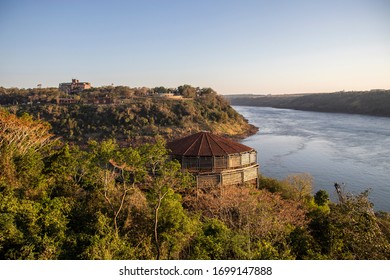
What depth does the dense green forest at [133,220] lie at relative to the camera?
346 inches

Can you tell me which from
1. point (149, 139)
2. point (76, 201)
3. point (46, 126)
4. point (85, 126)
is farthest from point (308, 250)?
point (85, 126)

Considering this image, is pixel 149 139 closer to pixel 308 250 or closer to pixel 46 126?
pixel 46 126

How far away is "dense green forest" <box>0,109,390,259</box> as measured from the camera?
880cm

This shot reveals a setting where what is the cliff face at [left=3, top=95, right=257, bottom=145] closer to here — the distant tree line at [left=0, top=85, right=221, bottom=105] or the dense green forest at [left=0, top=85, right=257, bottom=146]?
the dense green forest at [left=0, top=85, right=257, bottom=146]

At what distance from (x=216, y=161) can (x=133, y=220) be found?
7.55 metres

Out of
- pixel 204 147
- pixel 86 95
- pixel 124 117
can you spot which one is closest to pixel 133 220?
pixel 204 147

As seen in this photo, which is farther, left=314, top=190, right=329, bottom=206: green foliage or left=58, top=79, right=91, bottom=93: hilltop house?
left=58, top=79, right=91, bottom=93: hilltop house

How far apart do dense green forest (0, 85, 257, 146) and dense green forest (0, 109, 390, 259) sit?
103 ft

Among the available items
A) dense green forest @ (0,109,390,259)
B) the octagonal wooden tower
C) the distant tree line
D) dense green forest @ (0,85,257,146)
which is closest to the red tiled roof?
the octagonal wooden tower

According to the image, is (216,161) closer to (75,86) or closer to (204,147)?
(204,147)

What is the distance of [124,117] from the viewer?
2025 inches

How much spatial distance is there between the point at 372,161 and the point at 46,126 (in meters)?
30.7

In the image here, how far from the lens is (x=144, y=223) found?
10688 millimetres

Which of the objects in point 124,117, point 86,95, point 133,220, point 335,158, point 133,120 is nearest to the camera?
point 133,220
